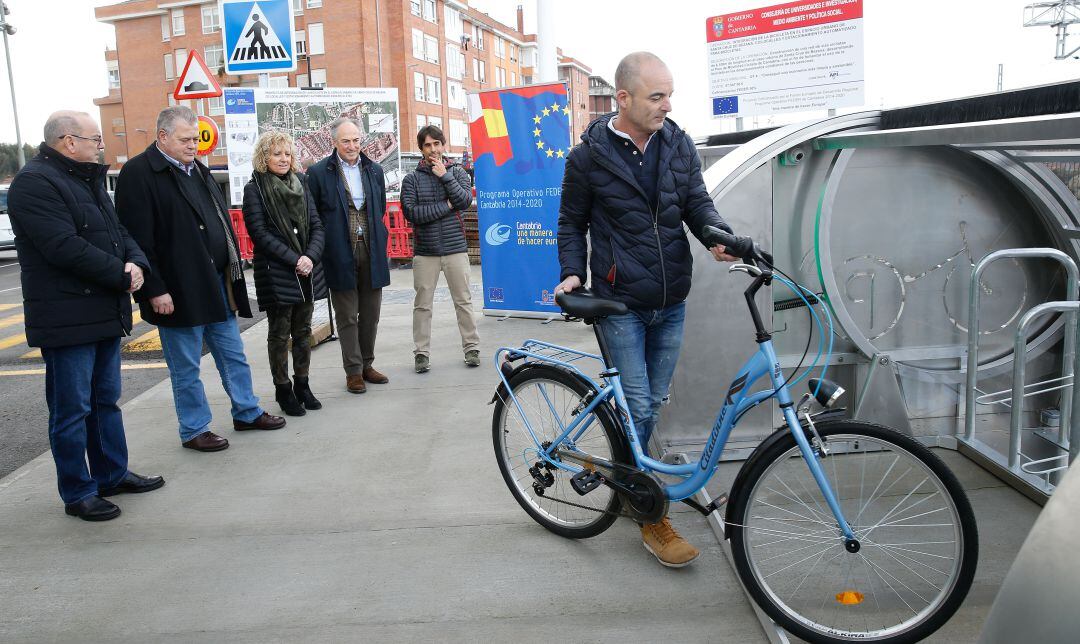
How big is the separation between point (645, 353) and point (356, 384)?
3.42 meters

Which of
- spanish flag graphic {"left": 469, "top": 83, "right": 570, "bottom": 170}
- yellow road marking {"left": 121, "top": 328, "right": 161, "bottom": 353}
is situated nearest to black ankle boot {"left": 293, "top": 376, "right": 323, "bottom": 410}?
yellow road marking {"left": 121, "top": 328, "right": 161, "bottom": 353}

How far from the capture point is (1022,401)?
158 inches

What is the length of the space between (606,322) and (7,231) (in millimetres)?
24718

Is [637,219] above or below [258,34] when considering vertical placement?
below

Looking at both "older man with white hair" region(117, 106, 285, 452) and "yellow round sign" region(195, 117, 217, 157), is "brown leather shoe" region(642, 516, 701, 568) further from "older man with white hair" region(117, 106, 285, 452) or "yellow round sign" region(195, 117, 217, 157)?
"yellow round sign" region(195, 117, 217, 157)

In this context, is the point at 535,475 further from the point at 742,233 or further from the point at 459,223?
the point at 459,223

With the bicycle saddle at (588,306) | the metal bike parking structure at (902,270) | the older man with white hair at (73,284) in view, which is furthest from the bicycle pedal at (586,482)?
the older man with white hair at (73,284)

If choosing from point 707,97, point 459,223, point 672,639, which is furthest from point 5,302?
point 672,639

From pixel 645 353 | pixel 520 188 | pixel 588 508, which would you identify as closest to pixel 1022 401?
pixel 645 353

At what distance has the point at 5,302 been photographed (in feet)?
45.4

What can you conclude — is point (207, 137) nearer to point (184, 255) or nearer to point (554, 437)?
point (184, 255)

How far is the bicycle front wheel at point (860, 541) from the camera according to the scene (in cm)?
262

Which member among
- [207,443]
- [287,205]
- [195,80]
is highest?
[195,80]

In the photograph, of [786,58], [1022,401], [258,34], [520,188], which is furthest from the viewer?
[258,34]
